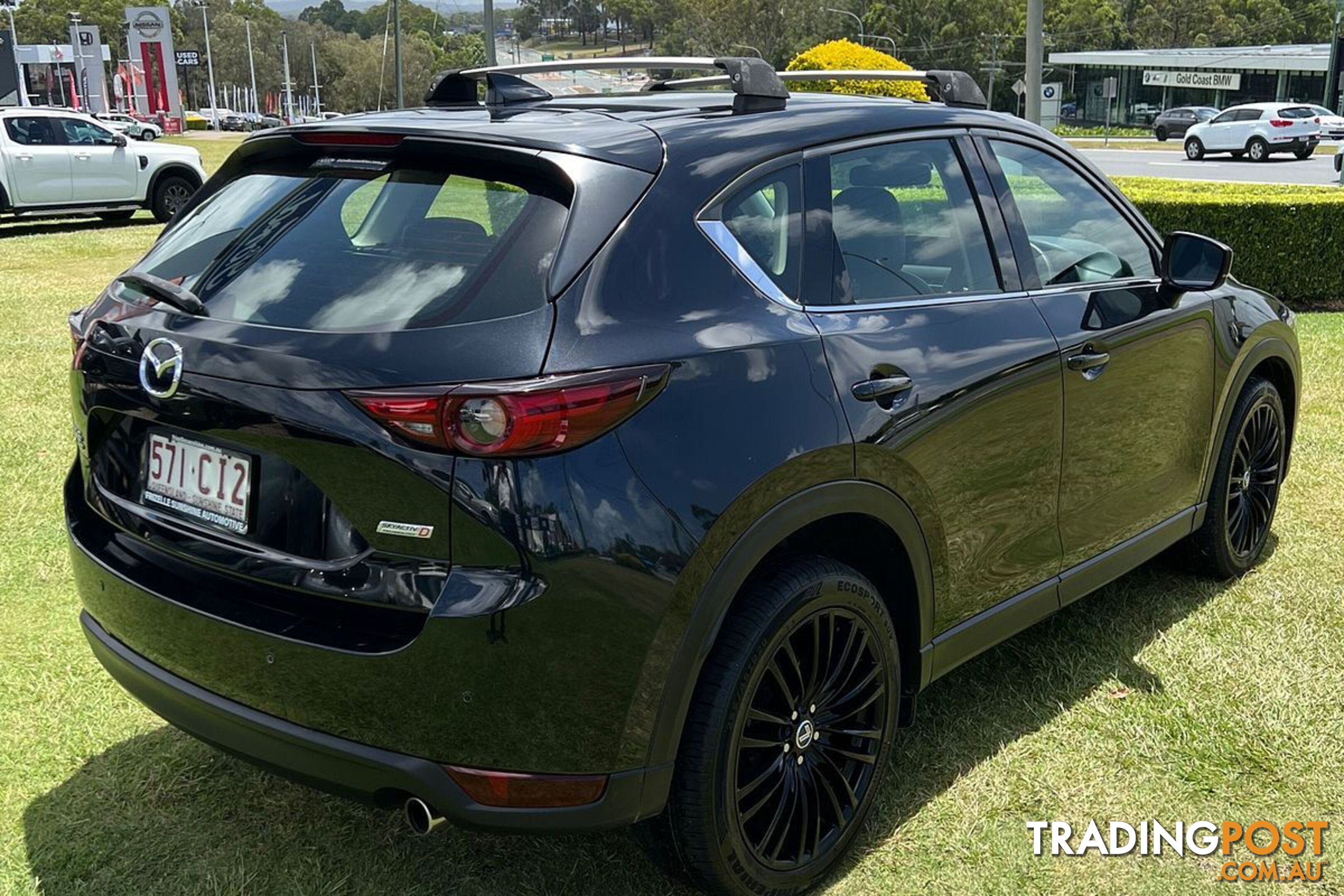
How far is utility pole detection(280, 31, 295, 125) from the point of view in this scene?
348ft

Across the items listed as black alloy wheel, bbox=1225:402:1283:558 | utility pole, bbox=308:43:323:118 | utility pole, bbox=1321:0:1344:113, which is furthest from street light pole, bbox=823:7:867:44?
black alloy wheel, bbox=1225:402:1283:558

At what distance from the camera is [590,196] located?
248cm

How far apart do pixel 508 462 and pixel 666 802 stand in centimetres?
80

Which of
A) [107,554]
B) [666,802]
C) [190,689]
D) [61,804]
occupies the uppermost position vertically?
[107,554]

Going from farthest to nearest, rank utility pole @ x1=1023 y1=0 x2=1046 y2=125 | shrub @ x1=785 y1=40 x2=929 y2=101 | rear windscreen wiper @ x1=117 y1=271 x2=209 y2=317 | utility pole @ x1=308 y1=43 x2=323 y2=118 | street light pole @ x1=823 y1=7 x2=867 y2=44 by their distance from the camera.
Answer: utility pole @ x1=308 y1=43 x2=323 y2=118, street light pole @ x1=823 y1=7 x2=867 y2=44, shrub @ x1=785 y1=40 x2=929 y2=101, utility pole @ x1=1023 y1=0 x2=1046 y2=125, rear windscreen wiper @ x1=117 y1=271 x2=209 y2=317

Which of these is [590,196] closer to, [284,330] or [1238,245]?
[284,330]

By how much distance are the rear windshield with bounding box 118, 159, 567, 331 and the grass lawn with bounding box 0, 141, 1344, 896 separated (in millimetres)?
1312

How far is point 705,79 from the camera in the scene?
385cm

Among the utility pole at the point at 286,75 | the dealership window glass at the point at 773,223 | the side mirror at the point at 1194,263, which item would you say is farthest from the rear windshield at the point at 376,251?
the utility pole at the point at 286,75

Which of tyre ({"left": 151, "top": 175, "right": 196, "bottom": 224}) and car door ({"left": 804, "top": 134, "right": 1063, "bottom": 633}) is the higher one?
car door ({"left": 804, "top": 134, "right": 1063, "bottom": 633})

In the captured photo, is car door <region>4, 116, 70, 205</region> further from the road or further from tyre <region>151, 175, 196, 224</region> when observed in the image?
the road

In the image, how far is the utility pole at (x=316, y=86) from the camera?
383ft

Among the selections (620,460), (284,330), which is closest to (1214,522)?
(620,460)

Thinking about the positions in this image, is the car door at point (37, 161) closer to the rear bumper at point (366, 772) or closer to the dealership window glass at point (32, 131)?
the dealership window glass at point (32, 131)
